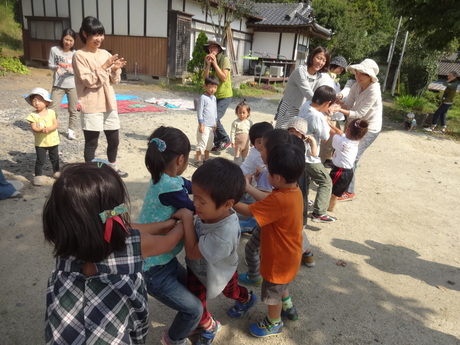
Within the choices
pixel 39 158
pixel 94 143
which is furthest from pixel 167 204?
pixel 39 158

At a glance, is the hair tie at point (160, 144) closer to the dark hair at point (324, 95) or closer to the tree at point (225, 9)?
the dark hair at point (324, 95)

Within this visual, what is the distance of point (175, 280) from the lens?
5.90 feet

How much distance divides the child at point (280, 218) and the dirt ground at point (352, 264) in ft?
1.66

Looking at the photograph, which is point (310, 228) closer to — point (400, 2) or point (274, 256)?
point (274, 256)

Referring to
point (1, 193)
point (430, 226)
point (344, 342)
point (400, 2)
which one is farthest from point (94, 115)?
point (400, 2)

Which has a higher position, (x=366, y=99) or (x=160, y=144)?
(x=366, y=99)

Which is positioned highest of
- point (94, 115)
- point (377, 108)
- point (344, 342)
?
point (377, 108)

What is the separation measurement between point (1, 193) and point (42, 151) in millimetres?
667

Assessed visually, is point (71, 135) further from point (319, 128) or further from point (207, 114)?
point (319, 128)

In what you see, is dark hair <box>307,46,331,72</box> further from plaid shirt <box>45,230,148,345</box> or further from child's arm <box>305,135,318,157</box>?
plaid shirt <box>45,230,148,345</box>

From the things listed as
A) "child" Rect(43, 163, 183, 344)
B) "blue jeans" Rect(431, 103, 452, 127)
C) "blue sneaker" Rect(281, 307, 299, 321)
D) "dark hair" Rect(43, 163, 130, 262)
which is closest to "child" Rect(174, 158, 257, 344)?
"child" Rect(43, 163, 183, 344)

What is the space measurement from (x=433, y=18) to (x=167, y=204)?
10318 mm

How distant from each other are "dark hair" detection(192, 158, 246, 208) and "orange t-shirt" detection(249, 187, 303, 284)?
1.16 ft

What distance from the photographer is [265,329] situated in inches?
86.8
